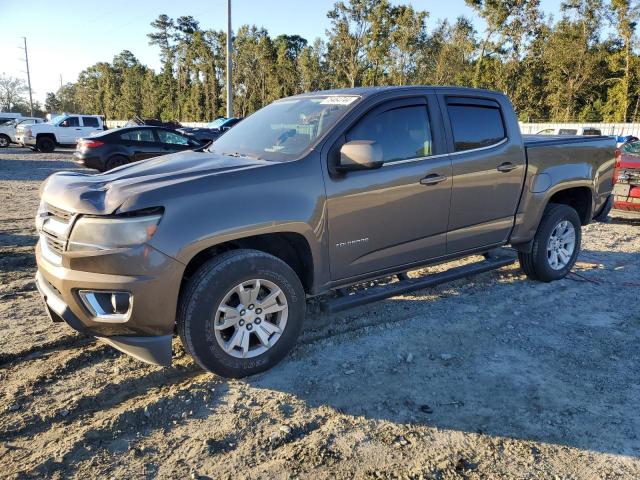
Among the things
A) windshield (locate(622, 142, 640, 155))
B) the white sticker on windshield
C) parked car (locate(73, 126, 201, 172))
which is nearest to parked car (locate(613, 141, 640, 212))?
windshield (locate(622, 142, 640, 155))

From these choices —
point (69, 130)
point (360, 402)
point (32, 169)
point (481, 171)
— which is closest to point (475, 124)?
point (481, 171)

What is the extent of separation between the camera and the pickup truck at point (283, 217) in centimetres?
294

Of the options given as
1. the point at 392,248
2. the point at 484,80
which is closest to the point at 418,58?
the point at 484,80

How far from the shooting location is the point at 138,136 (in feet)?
46.5

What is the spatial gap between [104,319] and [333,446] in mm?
1506

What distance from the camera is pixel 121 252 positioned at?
9.38 ft

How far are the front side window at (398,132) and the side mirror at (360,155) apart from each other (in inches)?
11.0

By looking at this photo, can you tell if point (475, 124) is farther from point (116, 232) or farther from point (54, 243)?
point (54, 243)

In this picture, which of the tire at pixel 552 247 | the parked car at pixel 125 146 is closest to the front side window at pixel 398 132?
the tire at pixel 552 247

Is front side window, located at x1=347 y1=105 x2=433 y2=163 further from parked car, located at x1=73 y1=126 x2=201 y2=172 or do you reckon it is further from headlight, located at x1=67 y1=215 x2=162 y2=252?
parked car, located at x1=73 y1=126 x2=201 y2=172

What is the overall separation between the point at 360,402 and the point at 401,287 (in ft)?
4.08

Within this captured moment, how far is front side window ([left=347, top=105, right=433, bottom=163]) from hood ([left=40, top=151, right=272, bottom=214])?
866 millimetres

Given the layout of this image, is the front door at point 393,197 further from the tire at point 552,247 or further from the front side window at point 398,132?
the tire at point 552,247

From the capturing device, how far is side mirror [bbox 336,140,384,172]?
341 cm
